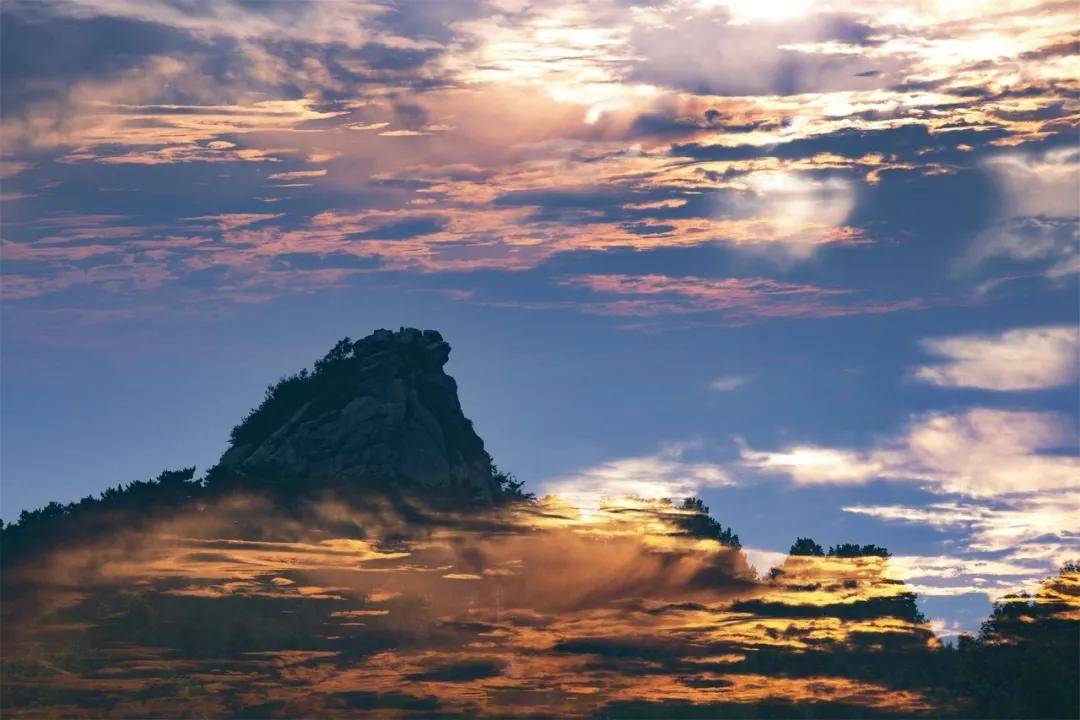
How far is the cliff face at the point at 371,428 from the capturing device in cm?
13862

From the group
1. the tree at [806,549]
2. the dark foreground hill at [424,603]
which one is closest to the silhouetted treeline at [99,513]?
the dark foreground hill at [424,603]

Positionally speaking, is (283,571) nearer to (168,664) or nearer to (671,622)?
(168,664)

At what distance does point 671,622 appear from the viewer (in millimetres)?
130250

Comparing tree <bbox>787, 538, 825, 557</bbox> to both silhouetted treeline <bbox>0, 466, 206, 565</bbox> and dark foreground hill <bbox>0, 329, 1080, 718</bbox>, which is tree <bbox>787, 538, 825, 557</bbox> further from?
silhouetted treeline <bbox>0, 466, 206, 565</bbox>

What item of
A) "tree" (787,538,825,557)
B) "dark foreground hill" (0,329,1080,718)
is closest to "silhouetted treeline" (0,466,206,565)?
"dark foreground hill" (0,329,1080,718)

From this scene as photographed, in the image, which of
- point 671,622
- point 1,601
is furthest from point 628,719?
point 1,601

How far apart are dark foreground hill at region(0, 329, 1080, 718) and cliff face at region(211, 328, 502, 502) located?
0.27 meters

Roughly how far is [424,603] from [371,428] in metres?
18.7

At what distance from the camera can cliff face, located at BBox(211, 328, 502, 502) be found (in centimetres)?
13862

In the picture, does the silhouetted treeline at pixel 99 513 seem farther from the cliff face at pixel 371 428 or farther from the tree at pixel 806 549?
the tree at pixel 806 549

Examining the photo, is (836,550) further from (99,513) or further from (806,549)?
(99,513)

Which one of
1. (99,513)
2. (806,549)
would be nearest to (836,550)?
(806,549)

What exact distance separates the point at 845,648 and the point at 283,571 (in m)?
52.8

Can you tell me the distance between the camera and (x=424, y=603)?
13375 centimetres
